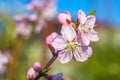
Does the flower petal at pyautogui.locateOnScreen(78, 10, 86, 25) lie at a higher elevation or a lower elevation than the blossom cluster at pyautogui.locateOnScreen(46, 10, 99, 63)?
higher

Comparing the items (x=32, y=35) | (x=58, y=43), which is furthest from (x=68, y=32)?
(x=32, y=35)

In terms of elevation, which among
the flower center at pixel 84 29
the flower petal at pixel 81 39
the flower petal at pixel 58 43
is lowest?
the flower petal at pixel 81 39

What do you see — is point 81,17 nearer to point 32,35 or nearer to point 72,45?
point 72,45

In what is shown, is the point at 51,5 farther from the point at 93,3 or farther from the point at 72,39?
the point at 72,39

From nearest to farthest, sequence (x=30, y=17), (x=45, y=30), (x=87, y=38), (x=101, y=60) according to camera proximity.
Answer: (x=87, y=38), (x=30, y=17), (x=45, y=30), (x=101, y=60)

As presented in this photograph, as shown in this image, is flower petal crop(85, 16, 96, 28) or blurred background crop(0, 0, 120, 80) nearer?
flower petal crop(85, 16, 96, 28)

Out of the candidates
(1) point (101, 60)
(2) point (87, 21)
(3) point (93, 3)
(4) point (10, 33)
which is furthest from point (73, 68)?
(2) point (87, 21)

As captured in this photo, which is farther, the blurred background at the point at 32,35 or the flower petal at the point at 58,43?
the blurred background at the point at 32,35
